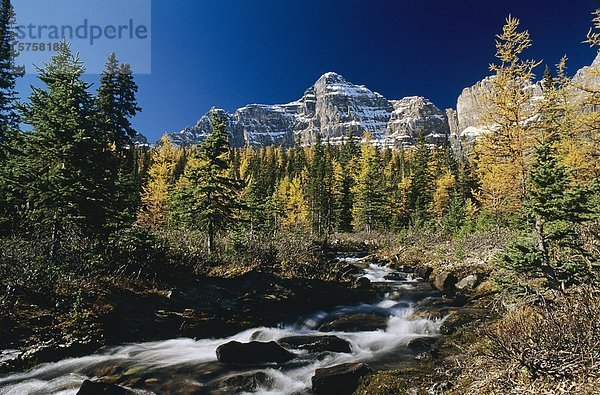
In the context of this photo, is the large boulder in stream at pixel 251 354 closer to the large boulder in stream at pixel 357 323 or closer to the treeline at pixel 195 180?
the large boulder in stream at pixel 357 323

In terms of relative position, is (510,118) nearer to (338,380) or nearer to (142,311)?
(338,380)

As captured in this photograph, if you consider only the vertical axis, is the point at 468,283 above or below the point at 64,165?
below

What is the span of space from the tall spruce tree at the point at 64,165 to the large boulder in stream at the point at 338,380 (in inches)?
378

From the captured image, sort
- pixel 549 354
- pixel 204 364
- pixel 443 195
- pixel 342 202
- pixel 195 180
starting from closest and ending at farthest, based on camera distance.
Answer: pixel 549 354, pixel 204 364, pixel 195 180, pixel 342 202, pixel 443 195

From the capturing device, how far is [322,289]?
15492mm

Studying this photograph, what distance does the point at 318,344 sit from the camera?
9.34 meters

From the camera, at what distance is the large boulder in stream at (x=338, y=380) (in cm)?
658

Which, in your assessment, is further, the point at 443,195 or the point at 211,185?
the point at 443,195

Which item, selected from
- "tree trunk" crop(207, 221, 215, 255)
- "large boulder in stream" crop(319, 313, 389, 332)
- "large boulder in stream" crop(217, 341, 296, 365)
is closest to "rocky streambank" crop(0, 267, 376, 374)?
"large boulder in stream" crop(319, 313, 389, 332)

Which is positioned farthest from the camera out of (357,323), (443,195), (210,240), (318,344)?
(443,195)

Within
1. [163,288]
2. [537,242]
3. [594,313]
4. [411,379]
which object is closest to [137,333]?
[163,288]

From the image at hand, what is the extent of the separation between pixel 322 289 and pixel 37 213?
37.8ft

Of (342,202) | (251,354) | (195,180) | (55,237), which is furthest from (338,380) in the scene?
(342,202)

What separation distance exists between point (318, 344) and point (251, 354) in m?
1.98
